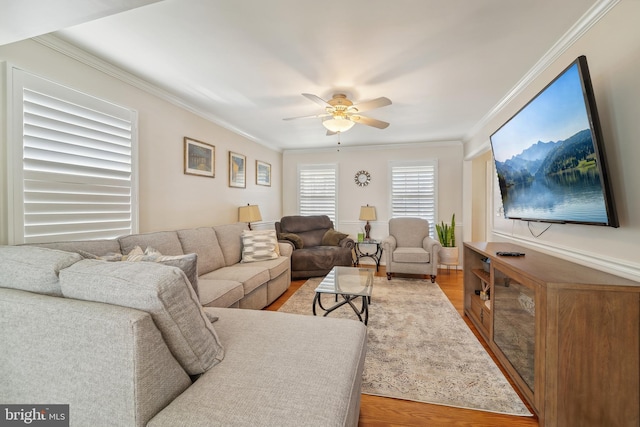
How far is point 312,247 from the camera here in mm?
4684

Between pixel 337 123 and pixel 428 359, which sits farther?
pixel 337 123

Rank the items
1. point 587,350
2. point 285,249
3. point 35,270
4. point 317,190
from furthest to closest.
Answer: point 317,190 → point 285,249 → point 587,350 → point 35,270

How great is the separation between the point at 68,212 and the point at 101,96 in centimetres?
103

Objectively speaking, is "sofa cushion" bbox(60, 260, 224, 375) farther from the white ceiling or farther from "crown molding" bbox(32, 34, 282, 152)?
"crown molding" bbox(32, 34, 282, 152)

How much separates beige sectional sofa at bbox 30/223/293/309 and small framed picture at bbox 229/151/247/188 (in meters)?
0.81

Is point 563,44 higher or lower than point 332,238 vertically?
higher

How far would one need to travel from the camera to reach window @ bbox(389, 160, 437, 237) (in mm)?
5109

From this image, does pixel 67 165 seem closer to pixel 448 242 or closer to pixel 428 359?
pixel 428 359

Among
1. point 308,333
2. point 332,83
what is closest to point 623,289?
point 308,333

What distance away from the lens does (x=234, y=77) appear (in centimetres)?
Answer: 251

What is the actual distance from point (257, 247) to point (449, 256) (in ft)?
10.8

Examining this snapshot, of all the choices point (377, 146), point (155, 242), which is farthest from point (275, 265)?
point (377, 146)

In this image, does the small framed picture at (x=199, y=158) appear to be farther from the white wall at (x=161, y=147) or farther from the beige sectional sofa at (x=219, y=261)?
the beige sectional sofa at (x=219, y=261)

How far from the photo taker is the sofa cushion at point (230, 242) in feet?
10.6
